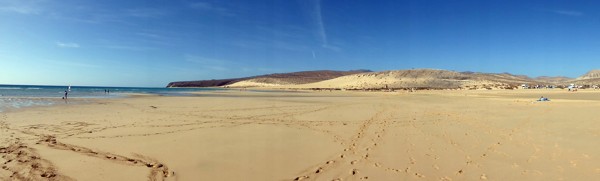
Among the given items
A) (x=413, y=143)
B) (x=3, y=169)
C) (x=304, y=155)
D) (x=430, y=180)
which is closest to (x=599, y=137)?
(x=413, y=143)

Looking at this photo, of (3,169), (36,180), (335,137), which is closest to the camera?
(36,180)

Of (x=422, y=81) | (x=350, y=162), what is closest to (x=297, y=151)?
A: (x=350, y=162)

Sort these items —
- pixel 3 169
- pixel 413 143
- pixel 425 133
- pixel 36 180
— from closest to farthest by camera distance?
pixel 36 180 < pixel 3 169 < pixel 413 143 < pixel 425 133

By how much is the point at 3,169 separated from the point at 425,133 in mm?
12280

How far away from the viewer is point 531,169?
725 cm

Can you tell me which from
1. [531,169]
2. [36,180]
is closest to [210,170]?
[36,180]

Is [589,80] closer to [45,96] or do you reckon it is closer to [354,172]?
[354,172]

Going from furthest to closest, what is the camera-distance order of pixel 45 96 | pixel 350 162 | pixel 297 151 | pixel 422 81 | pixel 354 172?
pixel 422 81
pixel 45 96
pixel 297 151
pixel 350 162
pixel 354 172

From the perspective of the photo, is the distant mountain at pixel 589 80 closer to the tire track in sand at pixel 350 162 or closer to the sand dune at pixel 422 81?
the sand dune at pixel 422 81

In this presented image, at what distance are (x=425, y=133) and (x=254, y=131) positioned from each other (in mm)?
6523

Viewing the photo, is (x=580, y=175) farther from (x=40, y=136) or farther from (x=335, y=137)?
(x=40, y=136)

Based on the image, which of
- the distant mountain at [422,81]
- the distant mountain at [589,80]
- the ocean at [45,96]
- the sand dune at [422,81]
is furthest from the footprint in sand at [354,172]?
the distant mountain at [589,80]

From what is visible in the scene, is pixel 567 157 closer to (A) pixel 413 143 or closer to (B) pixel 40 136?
(A) pixel 413 143

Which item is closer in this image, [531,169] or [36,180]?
[36,180]
